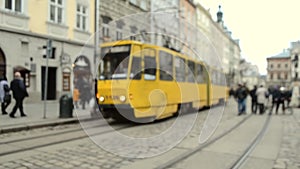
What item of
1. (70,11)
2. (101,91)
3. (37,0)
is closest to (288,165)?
(101,91)

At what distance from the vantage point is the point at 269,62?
108625 mm

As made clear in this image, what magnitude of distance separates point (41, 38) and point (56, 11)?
2.50 metres

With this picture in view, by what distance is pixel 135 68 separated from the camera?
32.5 feet

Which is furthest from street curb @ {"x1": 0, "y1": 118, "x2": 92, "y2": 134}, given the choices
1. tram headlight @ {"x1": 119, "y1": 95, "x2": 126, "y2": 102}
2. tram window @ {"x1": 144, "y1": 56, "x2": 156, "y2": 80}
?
tram window @ {"x1": 144, "y1": 56, "x2": 156, "y2": 80}

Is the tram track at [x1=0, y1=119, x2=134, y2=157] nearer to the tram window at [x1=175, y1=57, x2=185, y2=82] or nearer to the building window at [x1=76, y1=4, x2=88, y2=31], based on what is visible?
the tram window at [x1=175, y1=57, x2=185, y2=82]

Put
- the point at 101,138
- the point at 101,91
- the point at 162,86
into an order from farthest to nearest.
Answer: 1. the point at 162,86
2. the point at 101,91
3. the point at 101,138

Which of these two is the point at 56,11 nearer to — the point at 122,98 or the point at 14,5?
the point at 14,5

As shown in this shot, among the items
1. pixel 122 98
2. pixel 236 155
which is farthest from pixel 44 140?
pixel 236 155

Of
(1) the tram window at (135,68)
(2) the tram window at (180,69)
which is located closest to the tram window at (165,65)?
(2) the tram window at (180,69)

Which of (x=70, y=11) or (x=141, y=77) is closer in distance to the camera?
(x=141, y=77)

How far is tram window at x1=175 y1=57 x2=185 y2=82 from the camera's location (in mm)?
10961

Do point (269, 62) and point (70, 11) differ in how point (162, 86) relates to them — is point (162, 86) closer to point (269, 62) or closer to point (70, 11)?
point (70, 11)

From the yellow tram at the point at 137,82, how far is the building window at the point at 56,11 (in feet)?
36.0

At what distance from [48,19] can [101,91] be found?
11.5 m
